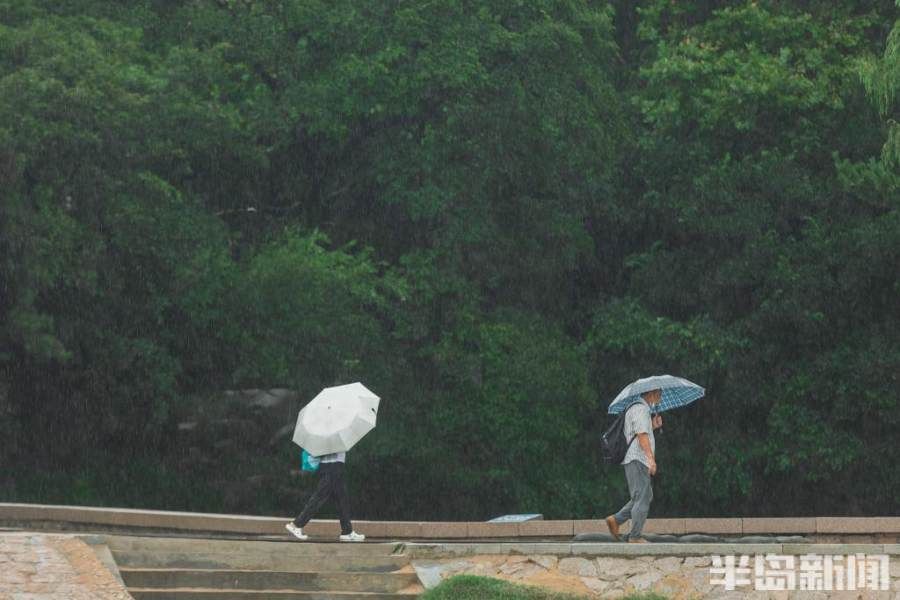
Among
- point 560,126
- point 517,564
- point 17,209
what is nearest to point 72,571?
point 517,564

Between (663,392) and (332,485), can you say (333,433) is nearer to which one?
(332,485)

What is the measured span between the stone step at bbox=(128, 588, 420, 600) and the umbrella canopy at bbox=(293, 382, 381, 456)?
65.1 inches

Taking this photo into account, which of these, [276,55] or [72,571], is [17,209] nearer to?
[276,55]

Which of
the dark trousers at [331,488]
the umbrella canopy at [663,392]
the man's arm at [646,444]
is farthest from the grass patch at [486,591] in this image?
the umbrella canopy at [663,392]

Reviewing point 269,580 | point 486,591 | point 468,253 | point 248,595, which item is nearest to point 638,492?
point 486,591

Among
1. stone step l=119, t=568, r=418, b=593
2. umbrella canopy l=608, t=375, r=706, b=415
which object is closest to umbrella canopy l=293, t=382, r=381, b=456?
stone step l=119, t=568, r=418, b=593

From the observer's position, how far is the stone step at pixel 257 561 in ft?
43.5

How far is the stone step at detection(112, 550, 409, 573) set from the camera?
13244 mm

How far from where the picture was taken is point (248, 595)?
1292 cm

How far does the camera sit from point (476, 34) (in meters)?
28.3

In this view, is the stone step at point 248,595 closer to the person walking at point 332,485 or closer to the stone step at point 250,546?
the stone step at point 250,546

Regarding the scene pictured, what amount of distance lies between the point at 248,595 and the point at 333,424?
204 cm

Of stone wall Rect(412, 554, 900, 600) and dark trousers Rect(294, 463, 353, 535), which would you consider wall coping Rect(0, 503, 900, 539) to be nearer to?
dark trousers Rect(294, 463, 353, 535)

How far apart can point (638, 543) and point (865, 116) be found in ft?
52.8
